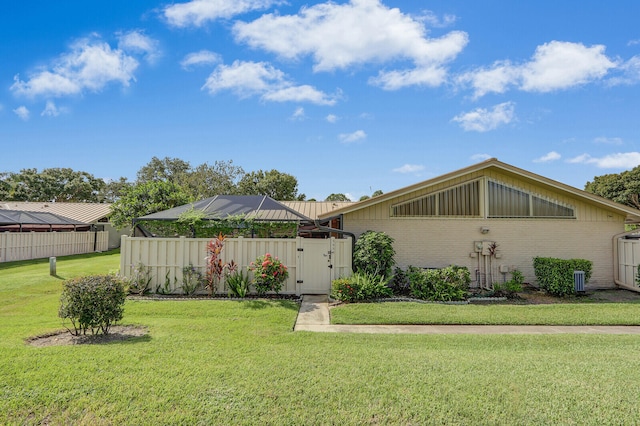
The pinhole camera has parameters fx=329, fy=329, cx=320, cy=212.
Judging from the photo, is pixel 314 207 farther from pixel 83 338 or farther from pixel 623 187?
pixel 623 187

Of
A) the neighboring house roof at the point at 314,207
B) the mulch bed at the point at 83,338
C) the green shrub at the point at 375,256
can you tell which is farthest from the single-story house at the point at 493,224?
the neighboring house roof at the point at 314,207

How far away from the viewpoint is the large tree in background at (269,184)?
38344 millimetres

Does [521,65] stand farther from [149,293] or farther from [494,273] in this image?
[149,293]

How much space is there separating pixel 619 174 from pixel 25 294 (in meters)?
57.1

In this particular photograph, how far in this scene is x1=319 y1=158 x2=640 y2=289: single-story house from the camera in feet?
36.4

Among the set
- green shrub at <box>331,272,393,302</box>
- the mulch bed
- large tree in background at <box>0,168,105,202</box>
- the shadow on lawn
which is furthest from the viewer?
large tree in background at <box>0,168,105,202</box>

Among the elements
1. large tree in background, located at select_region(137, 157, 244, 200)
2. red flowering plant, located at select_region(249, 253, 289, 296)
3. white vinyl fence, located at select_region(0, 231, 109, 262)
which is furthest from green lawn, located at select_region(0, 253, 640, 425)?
large tree in background, located at select_region(137, 157, 244, 200)

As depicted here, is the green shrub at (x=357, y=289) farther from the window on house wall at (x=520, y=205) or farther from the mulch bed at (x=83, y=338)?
the window on house wall at (x=520, y=205)

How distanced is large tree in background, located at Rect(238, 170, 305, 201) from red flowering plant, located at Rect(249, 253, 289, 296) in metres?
28.9

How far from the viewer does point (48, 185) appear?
4581 centimetres

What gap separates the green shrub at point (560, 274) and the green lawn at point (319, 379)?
4.17 metres

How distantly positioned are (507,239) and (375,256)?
16.4 ft

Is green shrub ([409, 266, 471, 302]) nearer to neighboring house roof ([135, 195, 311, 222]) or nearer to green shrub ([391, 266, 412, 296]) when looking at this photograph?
green shrub ([391, 266, 412, 296])

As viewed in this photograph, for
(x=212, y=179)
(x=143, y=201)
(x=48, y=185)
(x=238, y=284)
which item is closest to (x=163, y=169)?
(x=212, y=179)
